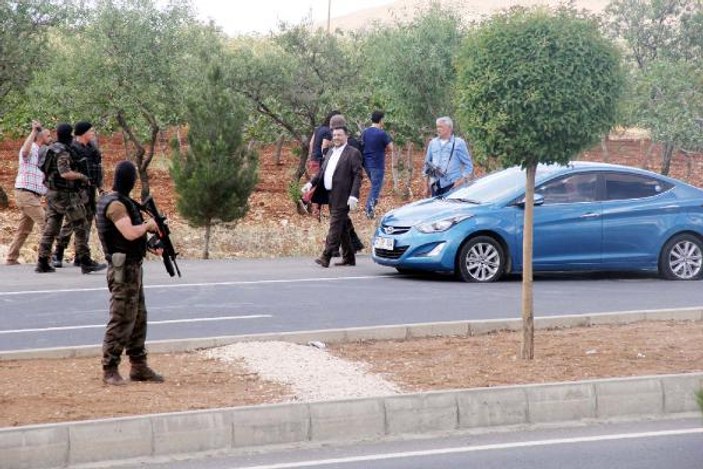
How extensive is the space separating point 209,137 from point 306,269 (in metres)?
3.32

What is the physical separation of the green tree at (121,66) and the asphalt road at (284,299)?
18.1 meters

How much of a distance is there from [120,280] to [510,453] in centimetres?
318

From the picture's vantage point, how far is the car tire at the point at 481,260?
54.6 feet

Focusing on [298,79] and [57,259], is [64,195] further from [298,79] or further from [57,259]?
[298,79]

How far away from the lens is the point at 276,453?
8469mm

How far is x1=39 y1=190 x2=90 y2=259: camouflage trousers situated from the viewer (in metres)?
17.0

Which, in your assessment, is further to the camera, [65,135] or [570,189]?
[570,189]

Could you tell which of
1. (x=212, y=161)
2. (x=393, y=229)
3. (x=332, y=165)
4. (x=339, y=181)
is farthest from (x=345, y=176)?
(x=212, y=161)

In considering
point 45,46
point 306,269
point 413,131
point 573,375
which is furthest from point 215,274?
point 413,131

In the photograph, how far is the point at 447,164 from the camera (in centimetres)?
1909

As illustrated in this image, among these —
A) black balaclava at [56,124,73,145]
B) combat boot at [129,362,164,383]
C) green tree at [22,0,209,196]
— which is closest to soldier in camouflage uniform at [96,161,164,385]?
combat boot at [129,362,164,383]

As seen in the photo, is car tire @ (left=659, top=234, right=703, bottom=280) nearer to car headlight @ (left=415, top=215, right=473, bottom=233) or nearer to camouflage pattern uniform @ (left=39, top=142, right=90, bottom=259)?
car headlight @ (left=415, top=215, right=473, bottom=233)

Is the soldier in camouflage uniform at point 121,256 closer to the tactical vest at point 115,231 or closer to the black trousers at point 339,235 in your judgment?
the tactical vest at point 115,231

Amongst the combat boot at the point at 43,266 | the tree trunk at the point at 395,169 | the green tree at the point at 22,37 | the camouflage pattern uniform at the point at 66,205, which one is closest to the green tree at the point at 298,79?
the green tree at the point at 22,37
